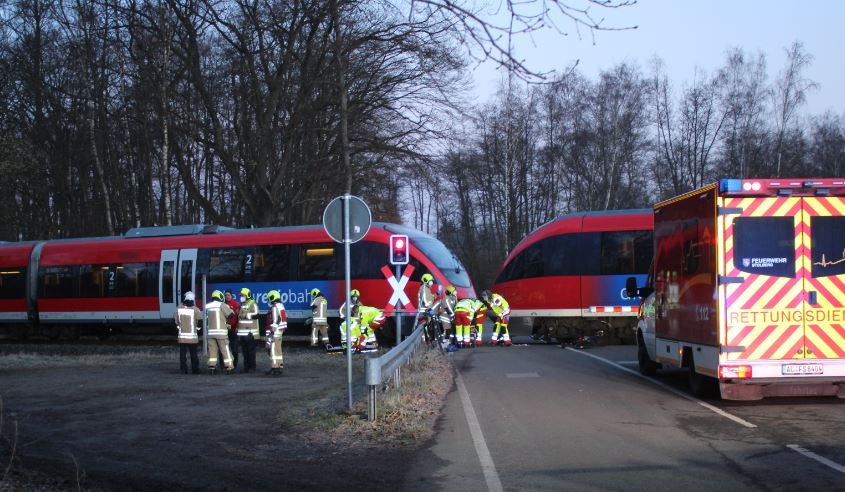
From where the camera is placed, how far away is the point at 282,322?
16750mm

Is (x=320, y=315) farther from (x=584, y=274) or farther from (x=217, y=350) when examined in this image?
(x=584, y=274)

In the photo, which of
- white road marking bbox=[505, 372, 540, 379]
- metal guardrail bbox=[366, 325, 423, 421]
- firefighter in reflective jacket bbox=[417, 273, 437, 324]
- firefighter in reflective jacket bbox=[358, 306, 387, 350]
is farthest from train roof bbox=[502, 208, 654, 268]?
metal guardrail bbox=[366, 325, 423, 421]

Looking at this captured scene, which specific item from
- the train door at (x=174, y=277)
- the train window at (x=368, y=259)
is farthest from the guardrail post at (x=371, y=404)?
the train door at (x=174, y=277)

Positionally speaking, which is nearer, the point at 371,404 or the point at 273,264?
the point at 371,404

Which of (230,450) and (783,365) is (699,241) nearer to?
(783,365)

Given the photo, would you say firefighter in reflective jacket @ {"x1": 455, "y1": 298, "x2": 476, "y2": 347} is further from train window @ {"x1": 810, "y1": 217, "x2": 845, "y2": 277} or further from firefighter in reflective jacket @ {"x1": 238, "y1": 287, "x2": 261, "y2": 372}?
train window @ {"x1": 810, "y1": 217, "x2": 845, "y2": 277}

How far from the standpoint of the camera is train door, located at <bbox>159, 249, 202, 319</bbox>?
27094mm

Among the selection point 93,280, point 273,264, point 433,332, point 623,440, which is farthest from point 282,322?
point 93,280

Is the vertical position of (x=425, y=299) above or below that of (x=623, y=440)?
above

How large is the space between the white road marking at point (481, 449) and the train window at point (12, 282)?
2266 cm

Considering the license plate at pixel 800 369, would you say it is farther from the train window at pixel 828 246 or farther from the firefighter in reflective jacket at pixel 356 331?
the firefighter in reflective jacket at pixel 356 331

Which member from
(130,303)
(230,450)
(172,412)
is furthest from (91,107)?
(230,450)

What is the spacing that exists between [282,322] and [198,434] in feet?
22.2

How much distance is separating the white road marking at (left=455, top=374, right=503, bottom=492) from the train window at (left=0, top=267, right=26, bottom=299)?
2266 centimetres
